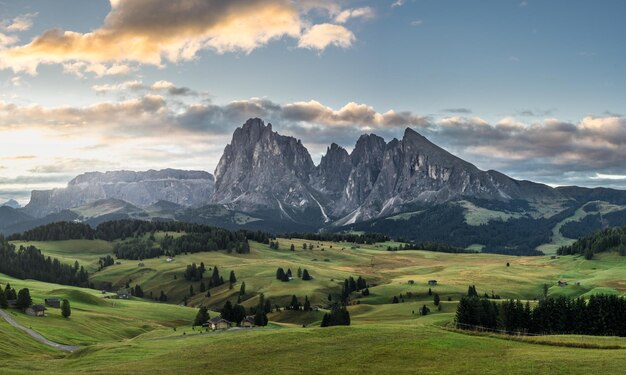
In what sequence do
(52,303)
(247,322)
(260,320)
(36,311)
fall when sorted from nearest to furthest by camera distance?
(247,322) < (260,320) < (36,311) < (52,303)

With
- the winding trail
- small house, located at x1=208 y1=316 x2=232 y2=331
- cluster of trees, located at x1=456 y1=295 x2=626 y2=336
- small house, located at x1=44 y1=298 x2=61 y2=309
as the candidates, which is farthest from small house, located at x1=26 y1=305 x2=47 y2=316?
cluster of trees, located at x1=456 y1=295 x2=626 y2=336

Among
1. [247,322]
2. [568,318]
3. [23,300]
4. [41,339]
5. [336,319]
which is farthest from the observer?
[336,319]

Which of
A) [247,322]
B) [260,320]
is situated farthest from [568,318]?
[247,322]

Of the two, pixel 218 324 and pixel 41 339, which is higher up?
pixel 218 324

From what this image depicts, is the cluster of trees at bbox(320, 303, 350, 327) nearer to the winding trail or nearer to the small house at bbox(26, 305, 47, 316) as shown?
the winding trail

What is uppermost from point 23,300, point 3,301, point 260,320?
point 23,300

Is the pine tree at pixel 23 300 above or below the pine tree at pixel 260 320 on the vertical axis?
above

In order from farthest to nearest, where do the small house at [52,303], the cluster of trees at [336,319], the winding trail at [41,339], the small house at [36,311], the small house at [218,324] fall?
the small house at [52,303]
the cluster of trees at [336,319]
the small house at [36,311]
the small house at [218,324]
the winding trail at [41,339]

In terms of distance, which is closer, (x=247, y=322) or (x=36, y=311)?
(x=247, y=322)

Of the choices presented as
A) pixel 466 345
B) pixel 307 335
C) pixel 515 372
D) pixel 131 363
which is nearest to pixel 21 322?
pixel 131 363

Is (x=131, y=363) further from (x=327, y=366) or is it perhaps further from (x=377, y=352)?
(x=377, y=352)

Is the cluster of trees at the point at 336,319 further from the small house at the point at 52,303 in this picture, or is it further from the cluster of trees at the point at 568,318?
the small house at the point at 52,303

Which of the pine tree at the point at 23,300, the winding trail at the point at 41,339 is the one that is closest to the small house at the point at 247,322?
the winding trail at the point at 41,339

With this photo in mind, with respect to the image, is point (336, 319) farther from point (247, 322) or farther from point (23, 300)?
point (23, 300)
